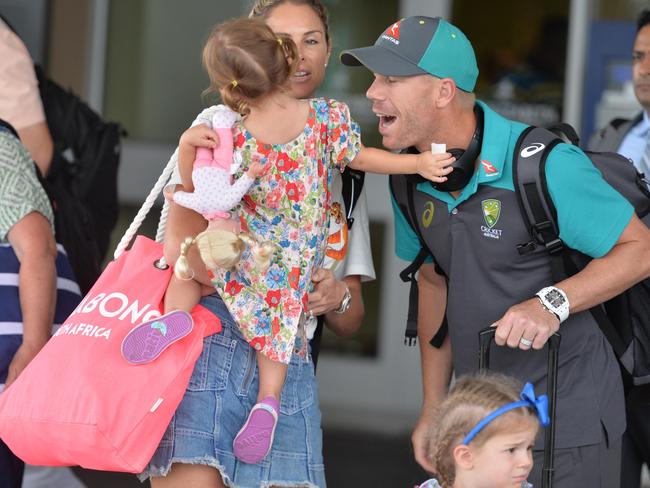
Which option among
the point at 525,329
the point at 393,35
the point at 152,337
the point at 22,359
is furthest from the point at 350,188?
the point at 22,359

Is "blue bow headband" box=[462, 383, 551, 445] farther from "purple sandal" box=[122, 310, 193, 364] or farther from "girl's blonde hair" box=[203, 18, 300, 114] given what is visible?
"girl's blonde hair" box=[203, 18, 300, 114]

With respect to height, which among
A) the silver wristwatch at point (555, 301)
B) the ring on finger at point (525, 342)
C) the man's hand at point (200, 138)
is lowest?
the ring on finger at point (525, 342)

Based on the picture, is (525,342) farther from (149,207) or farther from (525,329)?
(149,207)

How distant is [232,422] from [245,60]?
2.97ft

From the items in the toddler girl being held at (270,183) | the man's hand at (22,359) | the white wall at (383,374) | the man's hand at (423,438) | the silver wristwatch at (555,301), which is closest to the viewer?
the toddler girl being held at (270,183)

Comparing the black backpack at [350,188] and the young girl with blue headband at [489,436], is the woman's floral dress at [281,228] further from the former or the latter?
the young girl with blue headband at [489,436]

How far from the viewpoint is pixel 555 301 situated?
2.92m

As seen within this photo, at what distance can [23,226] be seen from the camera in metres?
3.47

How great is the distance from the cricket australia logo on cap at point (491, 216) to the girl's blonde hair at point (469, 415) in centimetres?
43

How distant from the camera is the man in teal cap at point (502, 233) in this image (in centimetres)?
299

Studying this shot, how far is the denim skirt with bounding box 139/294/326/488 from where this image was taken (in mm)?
2764

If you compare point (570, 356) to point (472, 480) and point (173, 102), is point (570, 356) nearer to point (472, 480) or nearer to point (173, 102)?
point (472, 480)

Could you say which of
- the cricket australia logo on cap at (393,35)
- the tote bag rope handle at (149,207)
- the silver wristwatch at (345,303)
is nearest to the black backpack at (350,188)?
the silver wristwatch at (345,303)

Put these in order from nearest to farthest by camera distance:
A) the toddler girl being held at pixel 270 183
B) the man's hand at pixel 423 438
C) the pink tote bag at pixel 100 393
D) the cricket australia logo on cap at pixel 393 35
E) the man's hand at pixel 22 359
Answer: the pink tote bag at pixel 100 393 → the toddler girl being held at pixel 270 183 → the cricket australia logo on cap at pixel 393 35 → the man's hand at pixel 423 438 → the man's hand at pixel 22 359
